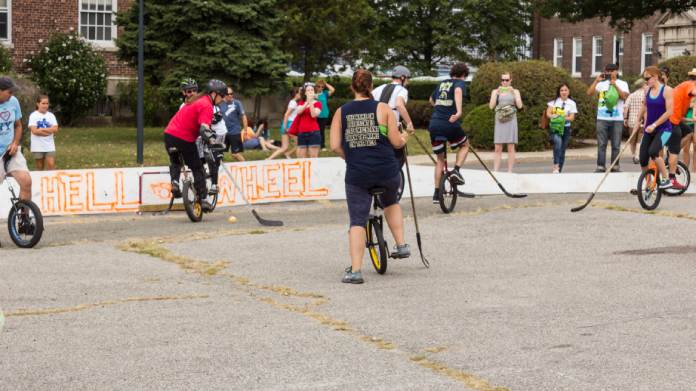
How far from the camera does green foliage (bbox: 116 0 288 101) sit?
3303cm

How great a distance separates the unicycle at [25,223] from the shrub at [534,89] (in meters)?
18.3

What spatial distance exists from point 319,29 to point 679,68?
1293cm

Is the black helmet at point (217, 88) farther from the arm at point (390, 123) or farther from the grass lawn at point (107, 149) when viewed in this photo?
the grass lawn at point (107, 149)

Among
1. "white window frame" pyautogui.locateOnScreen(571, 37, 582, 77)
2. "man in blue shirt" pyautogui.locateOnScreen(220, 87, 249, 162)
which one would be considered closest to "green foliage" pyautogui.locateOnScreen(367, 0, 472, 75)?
"white window frame" pyautogui.locateOnScreen(571, 37, 582, 77)

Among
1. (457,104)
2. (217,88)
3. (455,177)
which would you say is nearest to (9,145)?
(217,88)

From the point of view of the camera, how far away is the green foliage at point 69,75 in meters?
40.1

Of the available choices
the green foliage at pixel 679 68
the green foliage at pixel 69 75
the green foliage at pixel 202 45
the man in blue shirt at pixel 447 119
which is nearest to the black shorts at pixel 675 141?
the man in blue shirt at pixel 447 119

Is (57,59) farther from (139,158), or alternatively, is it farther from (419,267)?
(419,267)

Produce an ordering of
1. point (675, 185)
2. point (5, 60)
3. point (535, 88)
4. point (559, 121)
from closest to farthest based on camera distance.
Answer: point (675, 185)
point (559, 121)
point (535, 88)
point (5, 60)

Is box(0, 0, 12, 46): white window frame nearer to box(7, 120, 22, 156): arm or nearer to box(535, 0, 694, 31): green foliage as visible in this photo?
box(535, 0, 694, 31): green foliage

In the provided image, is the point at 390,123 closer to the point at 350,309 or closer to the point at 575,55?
the point at 350,309

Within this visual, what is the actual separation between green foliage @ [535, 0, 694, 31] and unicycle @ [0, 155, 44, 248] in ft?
104

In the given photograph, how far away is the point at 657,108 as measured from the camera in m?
16.4

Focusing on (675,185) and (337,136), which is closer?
(337,136)
